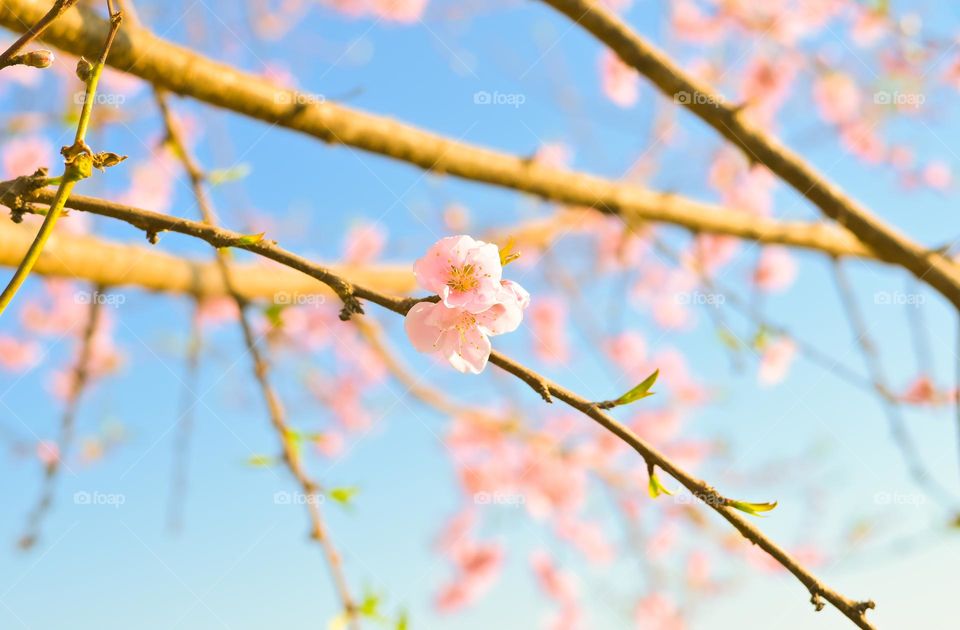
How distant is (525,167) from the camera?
97.0 inches

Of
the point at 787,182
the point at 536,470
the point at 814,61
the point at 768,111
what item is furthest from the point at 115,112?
the point at 768,111

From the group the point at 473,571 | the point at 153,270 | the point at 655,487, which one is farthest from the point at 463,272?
the point at 473,571

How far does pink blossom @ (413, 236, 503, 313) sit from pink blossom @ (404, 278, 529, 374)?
20mm

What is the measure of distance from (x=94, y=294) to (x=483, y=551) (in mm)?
5206

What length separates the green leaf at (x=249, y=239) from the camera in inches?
31.7

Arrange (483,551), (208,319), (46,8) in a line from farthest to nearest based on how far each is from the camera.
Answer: (483,551)
(208,319)
(46,8)

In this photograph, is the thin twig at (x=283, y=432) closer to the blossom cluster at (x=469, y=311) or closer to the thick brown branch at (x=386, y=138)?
the thick brown branch at (x=386, y=138)

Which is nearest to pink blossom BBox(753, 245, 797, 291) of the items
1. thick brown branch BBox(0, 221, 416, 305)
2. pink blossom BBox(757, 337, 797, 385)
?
pink blossom BBox(757, 337, 797, 385)

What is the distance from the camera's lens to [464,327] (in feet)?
3.02

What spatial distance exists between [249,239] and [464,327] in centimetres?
28

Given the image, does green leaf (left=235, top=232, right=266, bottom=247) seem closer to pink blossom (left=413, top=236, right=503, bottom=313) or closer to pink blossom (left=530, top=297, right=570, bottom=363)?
pink blossom (left=413, top=236, right=503, bottom=313)

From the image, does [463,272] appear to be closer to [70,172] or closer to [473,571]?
[70,172]

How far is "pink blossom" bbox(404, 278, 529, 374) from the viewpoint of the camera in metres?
0.90

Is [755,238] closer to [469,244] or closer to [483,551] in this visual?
[469,244]
